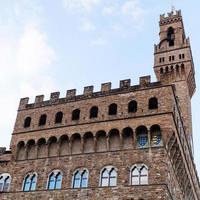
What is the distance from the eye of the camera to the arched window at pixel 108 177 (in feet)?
81.9

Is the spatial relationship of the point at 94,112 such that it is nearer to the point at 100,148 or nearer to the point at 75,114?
the point at 75,114

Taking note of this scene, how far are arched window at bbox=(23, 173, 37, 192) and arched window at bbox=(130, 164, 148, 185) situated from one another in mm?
7227

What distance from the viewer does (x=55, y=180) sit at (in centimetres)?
2672

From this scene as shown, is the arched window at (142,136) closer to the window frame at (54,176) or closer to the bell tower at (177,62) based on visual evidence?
the window frame at (54,176)

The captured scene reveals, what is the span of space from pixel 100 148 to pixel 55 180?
152 inches

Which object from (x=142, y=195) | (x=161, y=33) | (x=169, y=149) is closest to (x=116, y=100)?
(x=169, y=149)

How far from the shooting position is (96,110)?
94.3 feet

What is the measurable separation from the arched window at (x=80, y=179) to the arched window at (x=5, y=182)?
5385 mm

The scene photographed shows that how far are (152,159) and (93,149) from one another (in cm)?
439

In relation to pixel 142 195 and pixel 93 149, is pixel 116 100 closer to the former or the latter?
pixel 93 149

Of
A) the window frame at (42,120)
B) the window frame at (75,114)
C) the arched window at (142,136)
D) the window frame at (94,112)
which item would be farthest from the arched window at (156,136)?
the window frame at (42,120)

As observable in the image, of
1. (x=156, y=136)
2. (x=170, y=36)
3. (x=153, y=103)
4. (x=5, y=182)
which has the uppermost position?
(x=170, y=36)

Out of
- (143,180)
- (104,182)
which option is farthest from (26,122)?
(143,180)

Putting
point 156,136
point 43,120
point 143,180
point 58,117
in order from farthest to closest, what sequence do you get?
point 43,120
point 58,117
point 156,136
point 143,180
